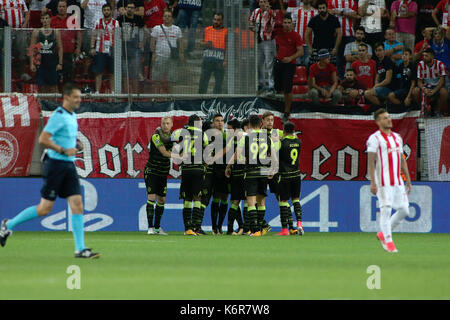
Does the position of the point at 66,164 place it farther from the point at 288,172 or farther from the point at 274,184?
the point at 274,184

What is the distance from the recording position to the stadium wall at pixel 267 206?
19.1 meters

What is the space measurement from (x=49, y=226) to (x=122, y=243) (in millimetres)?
5183

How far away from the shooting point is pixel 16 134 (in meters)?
19.1

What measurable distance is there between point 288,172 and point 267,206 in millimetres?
2356

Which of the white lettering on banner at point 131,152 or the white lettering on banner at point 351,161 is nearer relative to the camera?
the white lettering on banner at point 131,152

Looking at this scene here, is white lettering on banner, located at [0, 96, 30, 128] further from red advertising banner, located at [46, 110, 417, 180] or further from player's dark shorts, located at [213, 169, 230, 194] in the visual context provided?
player's dark shorts, located at [213, 169, 230, 194]

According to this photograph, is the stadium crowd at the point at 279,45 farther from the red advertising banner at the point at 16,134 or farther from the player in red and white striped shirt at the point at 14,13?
the red advertising banner at the point at 16,134

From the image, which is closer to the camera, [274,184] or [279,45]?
[274,184]

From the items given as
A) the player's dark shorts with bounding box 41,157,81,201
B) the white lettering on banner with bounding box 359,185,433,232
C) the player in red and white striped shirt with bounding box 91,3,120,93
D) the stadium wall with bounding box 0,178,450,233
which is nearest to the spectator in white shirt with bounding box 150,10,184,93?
the player in red and white striped shirt with bounding box 91,3,120,93

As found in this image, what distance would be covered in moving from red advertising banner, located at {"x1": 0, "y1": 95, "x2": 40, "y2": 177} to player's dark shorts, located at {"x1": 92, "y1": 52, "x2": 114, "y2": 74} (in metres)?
1.69

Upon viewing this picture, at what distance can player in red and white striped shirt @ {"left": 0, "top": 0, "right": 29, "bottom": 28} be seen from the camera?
20.6 m

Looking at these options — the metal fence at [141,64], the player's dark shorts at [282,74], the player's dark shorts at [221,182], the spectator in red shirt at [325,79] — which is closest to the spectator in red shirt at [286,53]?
the player's dark shorts at [282,74]

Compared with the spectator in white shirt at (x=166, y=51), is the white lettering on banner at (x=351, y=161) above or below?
below

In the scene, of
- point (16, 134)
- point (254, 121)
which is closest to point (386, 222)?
point (254, 121)
